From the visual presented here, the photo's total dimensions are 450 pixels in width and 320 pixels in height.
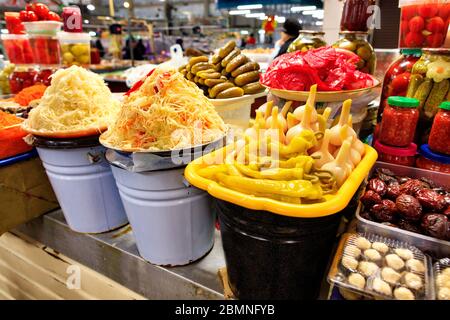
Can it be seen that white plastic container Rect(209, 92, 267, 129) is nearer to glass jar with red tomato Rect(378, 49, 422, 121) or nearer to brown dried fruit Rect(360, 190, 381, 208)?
glass jar with red tomato Rect(378, 49, 422, 121)

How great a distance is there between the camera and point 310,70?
4.37ft

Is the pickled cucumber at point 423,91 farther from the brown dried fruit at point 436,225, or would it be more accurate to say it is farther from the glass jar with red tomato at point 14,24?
the glass jar with red tomato at point 14,24

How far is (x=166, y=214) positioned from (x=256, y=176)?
42 cm

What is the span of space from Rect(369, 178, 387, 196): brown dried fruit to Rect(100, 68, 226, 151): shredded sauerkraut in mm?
590

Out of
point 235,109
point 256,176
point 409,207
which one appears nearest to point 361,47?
point 235,109

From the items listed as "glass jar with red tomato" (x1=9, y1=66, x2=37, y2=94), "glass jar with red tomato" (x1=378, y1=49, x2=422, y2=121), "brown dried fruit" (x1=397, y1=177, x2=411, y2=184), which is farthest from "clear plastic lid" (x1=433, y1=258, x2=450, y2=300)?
"glass jar with red tomato" (x1=9, y1=66, x2=37, y2=94)

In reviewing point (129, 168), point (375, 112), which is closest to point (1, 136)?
point (129, 168)

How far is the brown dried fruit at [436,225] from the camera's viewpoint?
963 millimetres

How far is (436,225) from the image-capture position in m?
0.97

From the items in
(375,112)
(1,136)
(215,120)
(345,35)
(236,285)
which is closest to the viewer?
(236,285)

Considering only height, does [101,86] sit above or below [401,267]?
above

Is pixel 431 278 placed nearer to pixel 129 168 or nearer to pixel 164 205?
pixel 164 205

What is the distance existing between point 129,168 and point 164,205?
19 centimetres

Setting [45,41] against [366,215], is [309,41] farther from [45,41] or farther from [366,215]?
[45,41]
